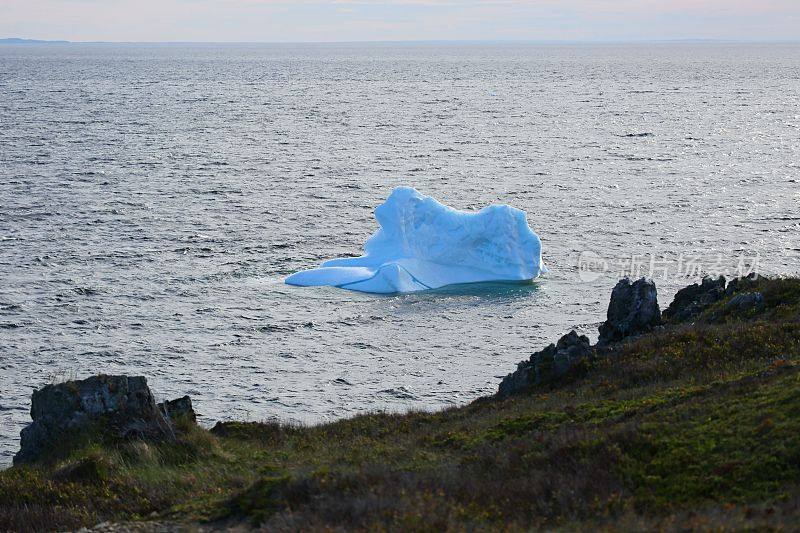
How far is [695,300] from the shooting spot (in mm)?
29625

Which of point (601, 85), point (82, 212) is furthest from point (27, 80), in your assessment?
point (82, 212)

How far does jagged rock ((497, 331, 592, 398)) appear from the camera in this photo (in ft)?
76.5

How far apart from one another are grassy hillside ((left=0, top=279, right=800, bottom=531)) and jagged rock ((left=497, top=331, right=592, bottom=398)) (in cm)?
44

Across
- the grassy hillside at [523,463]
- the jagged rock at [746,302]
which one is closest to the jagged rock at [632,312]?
the jagged rock at [746,302]

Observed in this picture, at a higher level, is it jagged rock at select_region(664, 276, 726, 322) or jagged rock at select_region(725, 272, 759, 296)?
jagged rock at select_region(725, 272, 759, 296)

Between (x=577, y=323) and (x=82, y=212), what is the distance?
34.1 m

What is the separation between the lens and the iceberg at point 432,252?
41.3 metres

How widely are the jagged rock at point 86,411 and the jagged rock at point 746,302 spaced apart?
A: 16.2 meters

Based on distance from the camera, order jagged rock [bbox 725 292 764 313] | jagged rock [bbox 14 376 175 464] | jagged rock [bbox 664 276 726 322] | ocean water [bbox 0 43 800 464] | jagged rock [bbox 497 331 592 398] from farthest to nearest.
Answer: ocean water [bbox 0 43 800 464] → jagged rock [bbox 664 276 726 322] → jagged rock [bbox 725 292 764 313] → jagged rock [bbox 497 331 592 398] → jagged rock [bbox 14 376 175 464]

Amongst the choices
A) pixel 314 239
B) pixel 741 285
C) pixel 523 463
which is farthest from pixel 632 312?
pixel 314 239

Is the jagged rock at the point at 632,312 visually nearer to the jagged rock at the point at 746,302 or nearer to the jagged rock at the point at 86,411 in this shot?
the jagged rock at the point at 746,302

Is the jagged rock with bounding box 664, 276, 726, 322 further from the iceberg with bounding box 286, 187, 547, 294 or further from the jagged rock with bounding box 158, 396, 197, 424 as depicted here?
the jagged rock with bounding box 158, 396, 197, 424

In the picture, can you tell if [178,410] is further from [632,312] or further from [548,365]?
[632,312]

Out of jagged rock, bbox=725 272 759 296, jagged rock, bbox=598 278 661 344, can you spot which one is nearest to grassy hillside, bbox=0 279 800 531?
jagged rock, bbox=598 278 661 344
